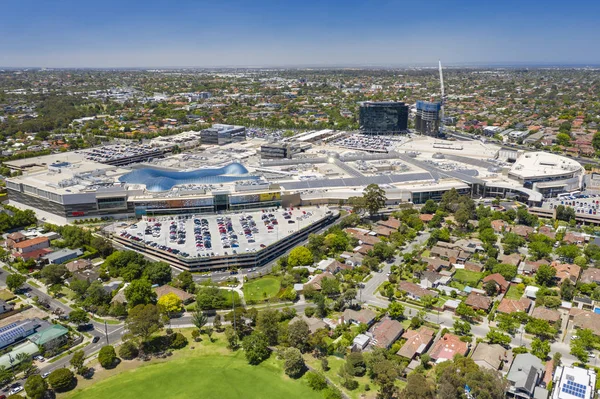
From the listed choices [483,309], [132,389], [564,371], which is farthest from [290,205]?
[564,371]

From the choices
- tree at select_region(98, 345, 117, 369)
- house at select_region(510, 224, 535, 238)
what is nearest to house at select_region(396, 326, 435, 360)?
tree at select_region(98, 345, 117, 369)

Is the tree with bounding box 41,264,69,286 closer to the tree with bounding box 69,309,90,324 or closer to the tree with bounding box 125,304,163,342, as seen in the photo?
the tree with bounding box 69,309,90,324

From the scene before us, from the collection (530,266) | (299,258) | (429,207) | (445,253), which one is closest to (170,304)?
(299,258)

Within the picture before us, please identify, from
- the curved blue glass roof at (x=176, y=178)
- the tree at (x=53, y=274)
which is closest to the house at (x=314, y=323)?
the tree at (x=53, y=274)

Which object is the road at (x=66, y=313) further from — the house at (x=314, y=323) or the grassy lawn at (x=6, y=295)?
the house at (x=314, y=323)

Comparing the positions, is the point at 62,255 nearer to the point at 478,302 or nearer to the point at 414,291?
the point at 414,291

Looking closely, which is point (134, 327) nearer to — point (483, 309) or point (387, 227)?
point (483, 309)
